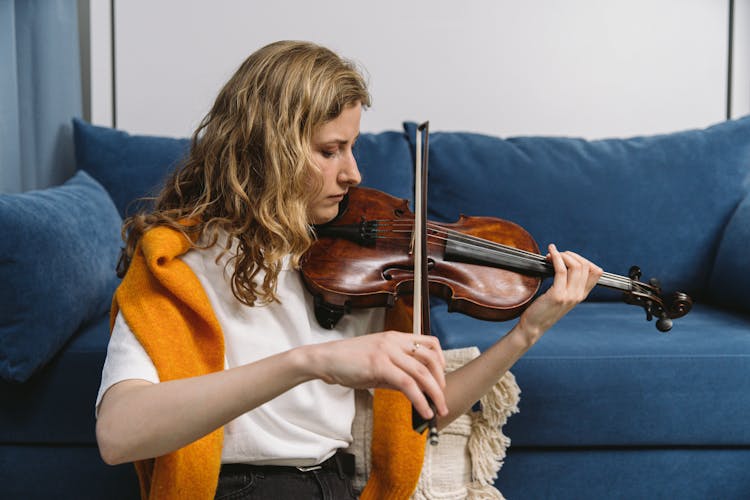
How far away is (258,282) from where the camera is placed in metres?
0.89

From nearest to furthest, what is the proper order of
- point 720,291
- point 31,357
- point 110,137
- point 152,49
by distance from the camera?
1. point 31,357
2. point 720,291
3. point 110,137
4. point 152,49

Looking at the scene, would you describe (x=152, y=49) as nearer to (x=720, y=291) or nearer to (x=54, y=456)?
(x=54, y=456)

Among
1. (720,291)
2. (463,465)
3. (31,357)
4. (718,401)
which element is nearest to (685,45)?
(720,291)

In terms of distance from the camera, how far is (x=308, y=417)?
88 cm

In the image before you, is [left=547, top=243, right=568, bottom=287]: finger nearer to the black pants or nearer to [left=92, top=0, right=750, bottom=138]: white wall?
the black pants

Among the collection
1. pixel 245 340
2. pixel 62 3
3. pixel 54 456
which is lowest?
pixel 54 456

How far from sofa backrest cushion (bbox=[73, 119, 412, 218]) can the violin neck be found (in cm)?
64

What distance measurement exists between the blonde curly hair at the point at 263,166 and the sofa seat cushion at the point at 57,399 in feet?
1.13

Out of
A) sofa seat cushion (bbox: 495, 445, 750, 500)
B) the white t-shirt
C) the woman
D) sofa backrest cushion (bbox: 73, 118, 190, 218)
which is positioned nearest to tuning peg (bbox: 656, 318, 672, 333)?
the woman

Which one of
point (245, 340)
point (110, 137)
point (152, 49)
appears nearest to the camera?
point (245, 340)

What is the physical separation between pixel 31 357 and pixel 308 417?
519 millimetres

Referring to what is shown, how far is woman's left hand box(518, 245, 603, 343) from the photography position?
0.87 metres

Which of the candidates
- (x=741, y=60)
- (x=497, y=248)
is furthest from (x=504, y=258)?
(x=741, y=60)

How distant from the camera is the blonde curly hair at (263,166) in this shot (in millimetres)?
853
